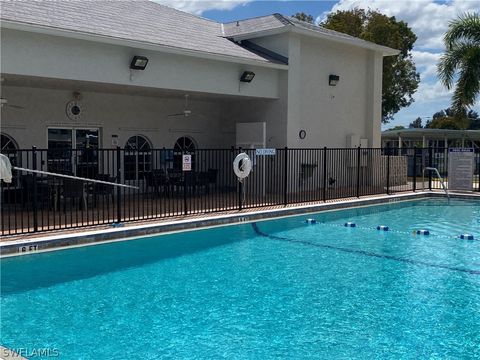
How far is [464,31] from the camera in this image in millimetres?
20109

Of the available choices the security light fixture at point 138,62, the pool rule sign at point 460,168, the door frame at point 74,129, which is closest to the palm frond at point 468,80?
the pool rule sign at point 460,168

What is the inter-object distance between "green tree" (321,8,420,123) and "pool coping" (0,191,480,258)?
14.1 metres

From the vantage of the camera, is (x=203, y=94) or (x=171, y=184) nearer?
(x=171, y=184)

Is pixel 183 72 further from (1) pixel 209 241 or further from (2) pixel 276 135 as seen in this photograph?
(1) pixel 209 241

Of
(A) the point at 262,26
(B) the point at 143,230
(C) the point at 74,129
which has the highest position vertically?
(A) the point at 262,26

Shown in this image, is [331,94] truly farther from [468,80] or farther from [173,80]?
[173,80]

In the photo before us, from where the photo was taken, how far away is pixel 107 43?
12422mm

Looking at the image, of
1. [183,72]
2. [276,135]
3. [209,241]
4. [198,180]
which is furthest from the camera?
[276,135]

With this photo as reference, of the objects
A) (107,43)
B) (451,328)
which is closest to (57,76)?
(107,43)

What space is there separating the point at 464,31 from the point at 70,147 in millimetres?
15603

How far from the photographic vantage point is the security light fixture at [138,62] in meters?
12.8

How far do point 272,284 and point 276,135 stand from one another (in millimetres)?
10129

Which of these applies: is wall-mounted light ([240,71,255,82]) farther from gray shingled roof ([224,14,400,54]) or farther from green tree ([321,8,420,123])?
green tree ([321,8,420,123])

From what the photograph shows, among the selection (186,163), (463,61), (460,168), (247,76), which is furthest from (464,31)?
(186,163)
